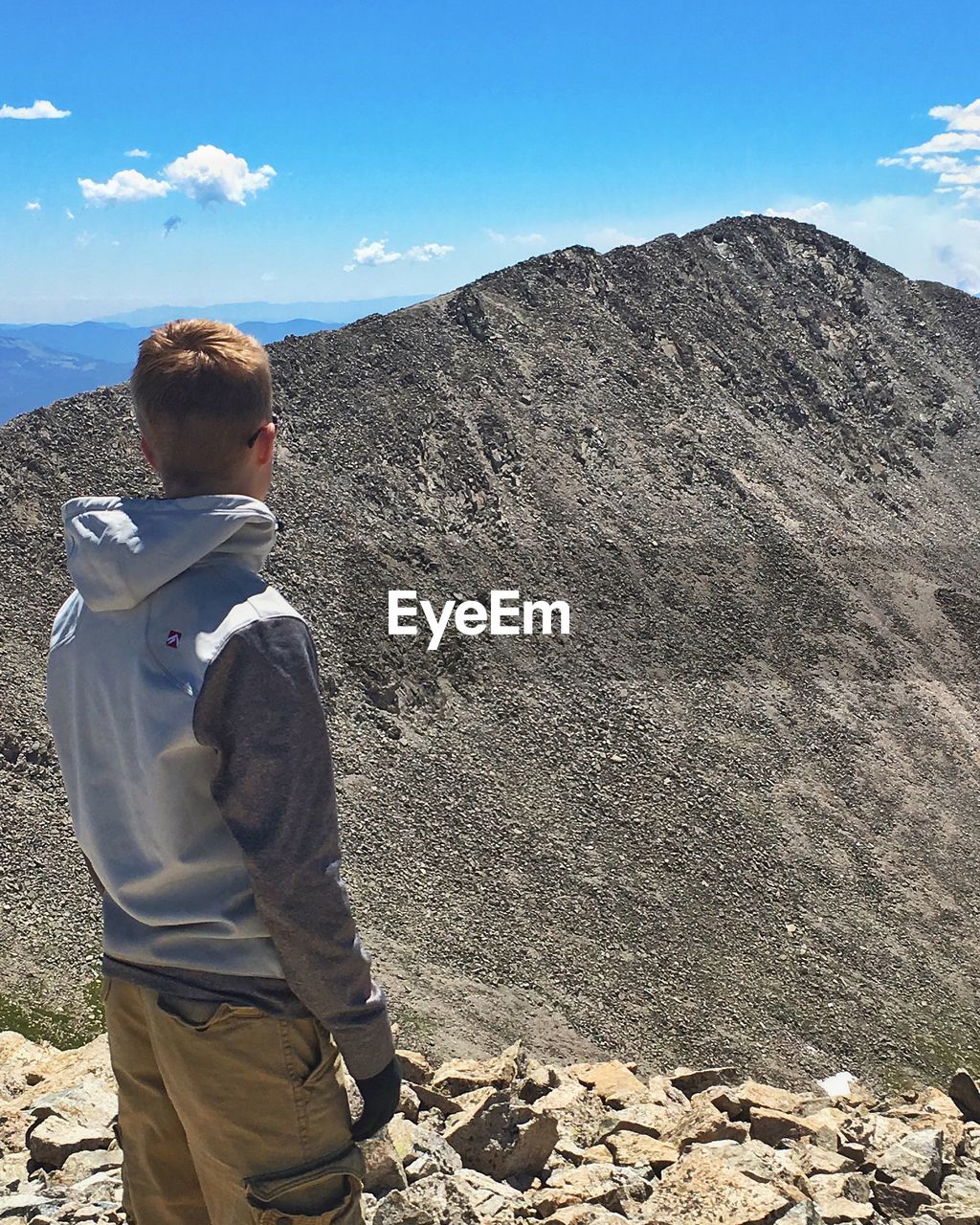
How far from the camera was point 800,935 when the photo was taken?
76.8 ft

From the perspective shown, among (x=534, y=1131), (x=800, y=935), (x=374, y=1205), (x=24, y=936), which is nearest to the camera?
(x=374, y=1205)

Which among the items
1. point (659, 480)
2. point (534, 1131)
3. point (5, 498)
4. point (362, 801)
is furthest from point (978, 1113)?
point (5, 498)

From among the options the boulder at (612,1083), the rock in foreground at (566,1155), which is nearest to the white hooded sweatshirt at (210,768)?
the rock in foreground at (566,1155)

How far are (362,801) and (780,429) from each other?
911 inches

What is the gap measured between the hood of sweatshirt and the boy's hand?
2.14 meters

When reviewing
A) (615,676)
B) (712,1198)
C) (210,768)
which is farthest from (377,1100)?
(615,676)

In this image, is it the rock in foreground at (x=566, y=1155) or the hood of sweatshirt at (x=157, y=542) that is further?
the rock in foreground at (x=566, y=1155)

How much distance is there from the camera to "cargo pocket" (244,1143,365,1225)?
158 inches

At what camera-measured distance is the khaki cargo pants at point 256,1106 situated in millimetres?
3965

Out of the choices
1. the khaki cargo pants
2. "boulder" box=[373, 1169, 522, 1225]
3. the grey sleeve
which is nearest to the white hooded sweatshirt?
the grey sleeve

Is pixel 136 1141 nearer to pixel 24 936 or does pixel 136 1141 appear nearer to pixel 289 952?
pixel 289 952

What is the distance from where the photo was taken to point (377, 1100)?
415 centimetres

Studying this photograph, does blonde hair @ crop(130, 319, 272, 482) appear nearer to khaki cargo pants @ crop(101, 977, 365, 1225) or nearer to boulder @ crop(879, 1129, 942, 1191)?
khaki cargo pants @ crop(101, 977, 365, 1225)

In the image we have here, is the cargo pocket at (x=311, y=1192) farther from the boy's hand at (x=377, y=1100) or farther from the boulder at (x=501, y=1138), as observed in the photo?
the boulder at (x=501, y=1138)
